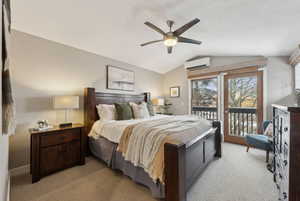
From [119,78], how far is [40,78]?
6.24 feet

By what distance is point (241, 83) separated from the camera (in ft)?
13.3

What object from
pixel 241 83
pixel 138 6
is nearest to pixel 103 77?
pixel 138 6

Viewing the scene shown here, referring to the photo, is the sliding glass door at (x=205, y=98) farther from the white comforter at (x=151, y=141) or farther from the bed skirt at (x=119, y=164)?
the bed skirt at (x=119, y=164)

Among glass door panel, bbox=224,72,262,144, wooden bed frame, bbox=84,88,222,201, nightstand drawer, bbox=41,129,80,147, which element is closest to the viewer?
wooden bed frame, bbox=84,88,222,201

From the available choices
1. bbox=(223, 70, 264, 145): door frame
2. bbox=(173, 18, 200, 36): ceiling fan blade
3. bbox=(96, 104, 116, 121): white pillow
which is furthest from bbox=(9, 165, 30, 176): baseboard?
bbox=(223, 70, 264, 145): door frame

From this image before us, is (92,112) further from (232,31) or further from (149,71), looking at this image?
(232,31)

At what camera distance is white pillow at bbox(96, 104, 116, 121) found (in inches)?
125

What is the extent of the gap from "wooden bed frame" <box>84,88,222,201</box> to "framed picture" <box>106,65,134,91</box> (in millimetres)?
326

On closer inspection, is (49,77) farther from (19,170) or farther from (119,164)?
(119,164)

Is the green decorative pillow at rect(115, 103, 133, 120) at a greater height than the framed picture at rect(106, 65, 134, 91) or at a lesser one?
lesser

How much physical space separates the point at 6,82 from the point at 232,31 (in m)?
3.56

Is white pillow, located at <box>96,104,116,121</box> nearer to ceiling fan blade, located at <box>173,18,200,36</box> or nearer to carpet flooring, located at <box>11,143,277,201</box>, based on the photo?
carpet flooring, located at <box>11,143,277,201</box>

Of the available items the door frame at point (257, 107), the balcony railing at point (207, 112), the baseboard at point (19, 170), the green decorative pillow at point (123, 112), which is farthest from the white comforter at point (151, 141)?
the balcony railing at point (207, 112)

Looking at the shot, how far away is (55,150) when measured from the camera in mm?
2369
